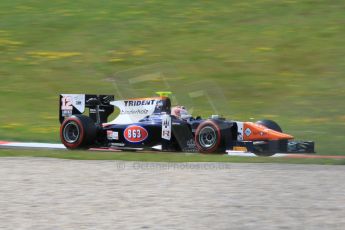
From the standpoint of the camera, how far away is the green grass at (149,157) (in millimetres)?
10727

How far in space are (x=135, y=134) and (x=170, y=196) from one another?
470 centimetres

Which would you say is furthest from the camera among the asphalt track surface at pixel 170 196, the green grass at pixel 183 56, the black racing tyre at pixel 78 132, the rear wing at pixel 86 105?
the green grass at pixel 183 56

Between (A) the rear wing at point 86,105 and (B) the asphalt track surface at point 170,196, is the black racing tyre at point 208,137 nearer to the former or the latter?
(B) the asphalt track surface at point 170,196

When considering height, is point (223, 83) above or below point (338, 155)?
above

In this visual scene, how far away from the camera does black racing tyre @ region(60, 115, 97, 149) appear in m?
12.3

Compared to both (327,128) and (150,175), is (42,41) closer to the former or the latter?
(327,128)

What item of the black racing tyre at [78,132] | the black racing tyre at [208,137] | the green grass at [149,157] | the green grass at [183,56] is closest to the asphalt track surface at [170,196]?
the green grass at [149,157]

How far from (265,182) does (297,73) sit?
12288 mm

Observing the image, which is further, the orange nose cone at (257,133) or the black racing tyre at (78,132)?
the black racing tyre at (78,132)

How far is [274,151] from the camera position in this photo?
37.4 feet

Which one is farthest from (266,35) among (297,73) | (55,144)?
(55,144)

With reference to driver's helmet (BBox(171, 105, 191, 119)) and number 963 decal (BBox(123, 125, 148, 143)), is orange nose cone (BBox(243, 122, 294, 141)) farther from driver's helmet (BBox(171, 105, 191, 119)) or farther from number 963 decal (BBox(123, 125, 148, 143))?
number 963 decal (BBox(123, 125, 148, 143))

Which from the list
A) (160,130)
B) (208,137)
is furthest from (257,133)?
(160,130)

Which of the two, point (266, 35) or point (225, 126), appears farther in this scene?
point (266, 35)
